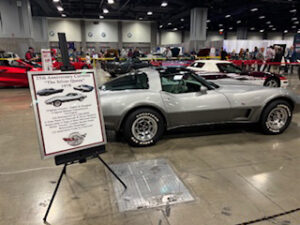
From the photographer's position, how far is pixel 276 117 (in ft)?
14.4

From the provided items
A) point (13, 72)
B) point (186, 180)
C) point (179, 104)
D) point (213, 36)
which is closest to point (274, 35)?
point (213, 36)

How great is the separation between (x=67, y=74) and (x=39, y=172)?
65.4 inches

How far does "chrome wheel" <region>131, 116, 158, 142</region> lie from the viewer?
3720 millimetres

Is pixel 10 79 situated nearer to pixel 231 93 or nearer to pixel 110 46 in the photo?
pixel 231 93

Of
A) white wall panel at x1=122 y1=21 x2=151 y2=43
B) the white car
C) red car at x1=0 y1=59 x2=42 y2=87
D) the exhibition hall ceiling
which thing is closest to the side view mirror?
the white car

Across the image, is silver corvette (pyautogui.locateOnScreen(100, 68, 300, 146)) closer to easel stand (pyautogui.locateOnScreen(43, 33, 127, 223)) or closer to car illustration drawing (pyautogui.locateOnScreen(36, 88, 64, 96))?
easel stand (pyautogui.locateOnScreen(43, 33, 127, 223))

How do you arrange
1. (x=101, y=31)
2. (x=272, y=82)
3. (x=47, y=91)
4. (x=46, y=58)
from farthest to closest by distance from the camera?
(x=101, y=31) → (x=272, y=82) → (x=46, y=58) → (x=47, y=91)

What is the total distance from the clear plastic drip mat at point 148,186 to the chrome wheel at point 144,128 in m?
0.55

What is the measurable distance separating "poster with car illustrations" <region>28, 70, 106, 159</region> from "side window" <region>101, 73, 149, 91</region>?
5.25ft

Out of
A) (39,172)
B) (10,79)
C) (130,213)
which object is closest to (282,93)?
(130,213)

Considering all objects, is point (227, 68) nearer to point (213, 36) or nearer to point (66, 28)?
point (66, 28)

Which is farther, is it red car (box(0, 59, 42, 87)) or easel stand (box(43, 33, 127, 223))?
red car (box(0, 59, 42, 87))

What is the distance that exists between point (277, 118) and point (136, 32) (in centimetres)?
3387

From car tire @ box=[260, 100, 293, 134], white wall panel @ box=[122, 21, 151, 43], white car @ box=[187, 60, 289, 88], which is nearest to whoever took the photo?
car tire @ box=[260, 100, 293, 134]
